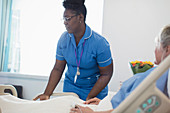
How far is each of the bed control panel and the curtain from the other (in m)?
3.89

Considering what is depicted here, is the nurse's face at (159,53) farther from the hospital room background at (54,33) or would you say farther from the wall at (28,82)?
the wall at (28,82)

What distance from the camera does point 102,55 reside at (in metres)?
1.91

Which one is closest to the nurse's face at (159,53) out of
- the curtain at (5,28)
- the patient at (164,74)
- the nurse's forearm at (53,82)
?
the patient at (164,74)

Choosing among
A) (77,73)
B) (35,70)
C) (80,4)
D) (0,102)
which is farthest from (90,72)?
(35,70)

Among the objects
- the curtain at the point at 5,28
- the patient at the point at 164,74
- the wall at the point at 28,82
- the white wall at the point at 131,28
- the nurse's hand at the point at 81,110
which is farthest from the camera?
the curtain at the point at 5,28

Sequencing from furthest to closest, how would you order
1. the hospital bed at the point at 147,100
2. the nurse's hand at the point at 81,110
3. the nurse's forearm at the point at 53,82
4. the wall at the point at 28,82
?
the wall at the point at 28,82 < the nurse's forearm at the point at 53,82 < the nurse's hand at the point at 81,110 < the hospital bed at the point at 147,100

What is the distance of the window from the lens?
4051 millimetres

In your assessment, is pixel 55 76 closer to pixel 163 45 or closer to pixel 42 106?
pixel 42 106

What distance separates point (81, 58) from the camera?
6.40 ft

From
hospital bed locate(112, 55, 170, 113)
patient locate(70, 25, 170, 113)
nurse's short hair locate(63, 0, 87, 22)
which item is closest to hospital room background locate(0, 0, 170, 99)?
nurse's short hair locate(63, 0, 87, 22)

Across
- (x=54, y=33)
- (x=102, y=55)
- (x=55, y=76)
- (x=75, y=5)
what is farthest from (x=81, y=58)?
(x=54, y=33)

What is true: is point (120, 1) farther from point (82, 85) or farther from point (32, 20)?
point (82, 85)

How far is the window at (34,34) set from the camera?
4051 mm

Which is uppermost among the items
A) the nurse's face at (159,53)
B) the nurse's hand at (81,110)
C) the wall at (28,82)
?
the nurse's face at (159,53)
